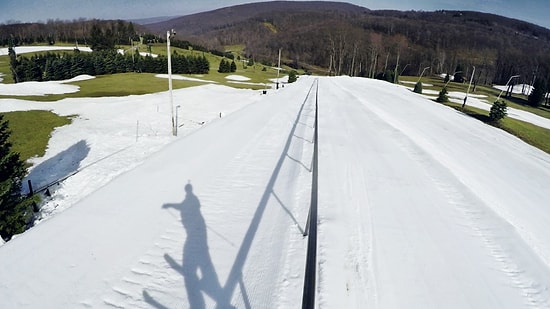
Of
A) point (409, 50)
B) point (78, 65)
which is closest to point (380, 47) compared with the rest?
point (409, 50)

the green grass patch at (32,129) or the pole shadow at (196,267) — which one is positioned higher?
the pole shadow at (196,267)

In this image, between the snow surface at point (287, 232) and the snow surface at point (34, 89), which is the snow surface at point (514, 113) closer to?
the snow surface at point (287, 232)

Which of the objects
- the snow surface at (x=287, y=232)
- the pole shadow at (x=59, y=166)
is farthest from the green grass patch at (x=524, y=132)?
the pole shadow at (x=59, y=166)

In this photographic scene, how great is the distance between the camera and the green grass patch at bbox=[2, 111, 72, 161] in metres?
16.7

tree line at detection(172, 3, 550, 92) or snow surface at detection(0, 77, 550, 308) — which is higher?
tree line at detection(172, 3, 550, 92)

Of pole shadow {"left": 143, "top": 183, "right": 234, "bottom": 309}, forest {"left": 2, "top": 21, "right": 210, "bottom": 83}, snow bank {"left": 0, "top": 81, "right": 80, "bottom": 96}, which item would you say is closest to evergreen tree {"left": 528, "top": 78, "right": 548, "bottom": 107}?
forest {"left": 2, "top": 21, "right": 210, "bottom": 83}

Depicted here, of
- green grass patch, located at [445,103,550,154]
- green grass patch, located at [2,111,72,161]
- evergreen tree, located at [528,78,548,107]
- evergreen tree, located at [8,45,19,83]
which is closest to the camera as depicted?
green grass patch, located at [2,111,72,161]

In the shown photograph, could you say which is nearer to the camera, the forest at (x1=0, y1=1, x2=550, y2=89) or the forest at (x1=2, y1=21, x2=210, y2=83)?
the forest at (x1=2, y1=21, x2=210, y2=83)

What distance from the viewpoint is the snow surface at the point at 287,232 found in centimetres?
412

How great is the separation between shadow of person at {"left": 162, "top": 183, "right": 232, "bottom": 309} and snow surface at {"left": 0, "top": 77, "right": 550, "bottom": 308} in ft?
0.07

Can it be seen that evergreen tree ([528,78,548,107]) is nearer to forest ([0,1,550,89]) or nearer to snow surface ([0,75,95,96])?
forest ([0,1,550,89])

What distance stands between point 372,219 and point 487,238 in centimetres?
221

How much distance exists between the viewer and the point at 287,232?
545 centimetres

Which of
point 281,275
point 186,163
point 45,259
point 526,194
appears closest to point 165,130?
point 186,163
